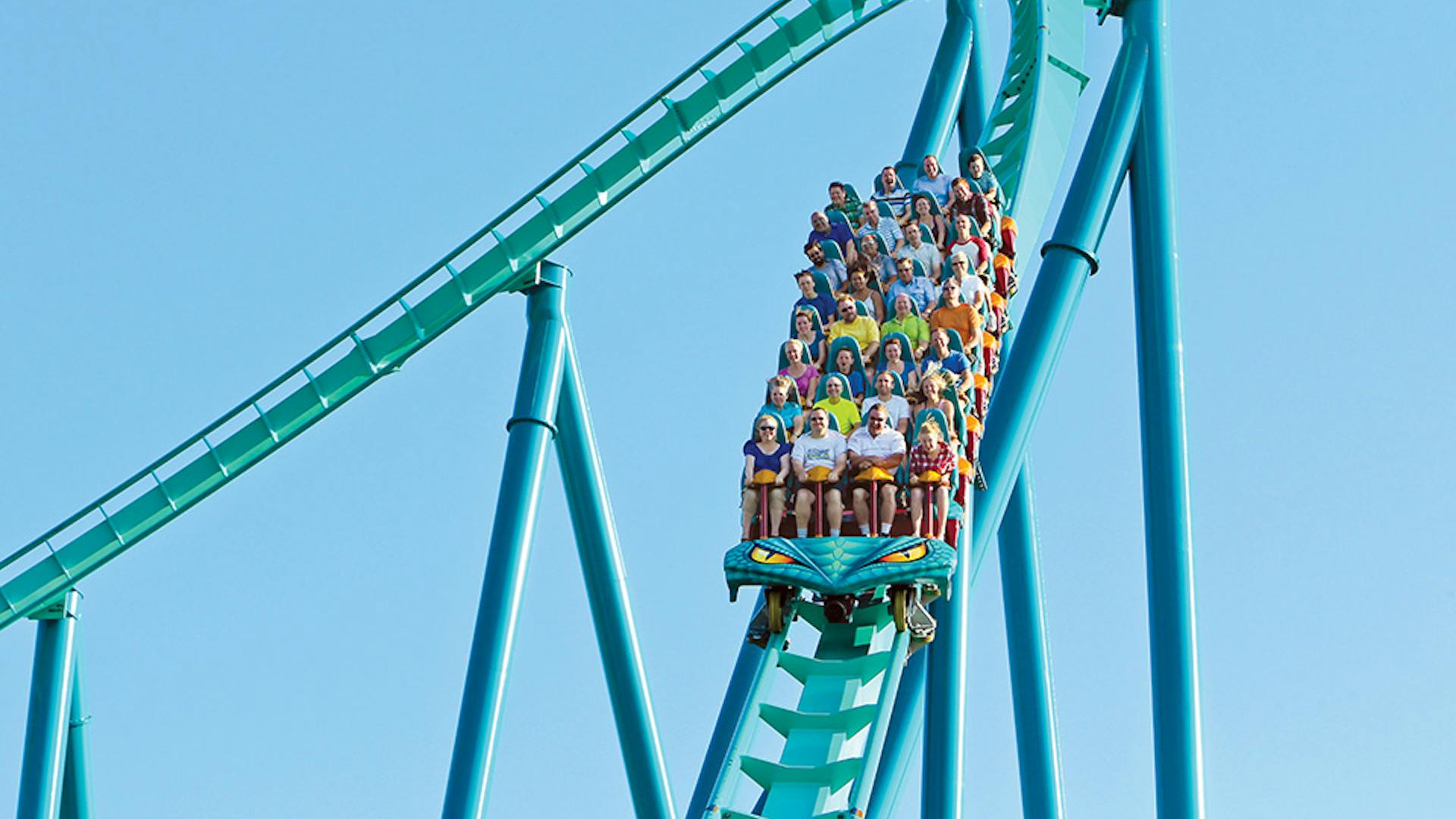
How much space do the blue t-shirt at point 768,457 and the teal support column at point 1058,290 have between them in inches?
36.3

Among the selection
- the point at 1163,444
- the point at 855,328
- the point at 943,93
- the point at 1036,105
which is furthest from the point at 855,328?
the point at 943,93

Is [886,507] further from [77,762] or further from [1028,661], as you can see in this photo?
[77,762]

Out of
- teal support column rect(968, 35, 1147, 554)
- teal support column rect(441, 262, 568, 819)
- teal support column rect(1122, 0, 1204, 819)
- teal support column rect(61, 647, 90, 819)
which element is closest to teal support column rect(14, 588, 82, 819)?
teal support column rect(61, 647, 90, 819)

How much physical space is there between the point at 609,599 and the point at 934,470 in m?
2.83

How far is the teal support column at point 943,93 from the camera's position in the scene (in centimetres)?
1088

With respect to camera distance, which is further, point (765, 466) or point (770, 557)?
point (765, 466)

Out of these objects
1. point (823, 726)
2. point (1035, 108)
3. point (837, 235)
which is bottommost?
point (823, 726)

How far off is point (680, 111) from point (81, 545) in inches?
132

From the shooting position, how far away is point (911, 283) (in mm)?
8391

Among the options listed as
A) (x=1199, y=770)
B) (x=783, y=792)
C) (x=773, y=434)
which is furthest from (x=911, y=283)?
(x=783, y=792)

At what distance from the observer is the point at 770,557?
22.2 ft

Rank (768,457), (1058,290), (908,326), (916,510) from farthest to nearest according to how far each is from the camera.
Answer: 1. (1058,290)
2. (908,326)
3. (768,457)
4. (916,510)

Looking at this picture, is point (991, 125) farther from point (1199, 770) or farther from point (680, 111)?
point (1199, 770)

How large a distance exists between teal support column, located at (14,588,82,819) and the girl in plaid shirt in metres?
4.31
